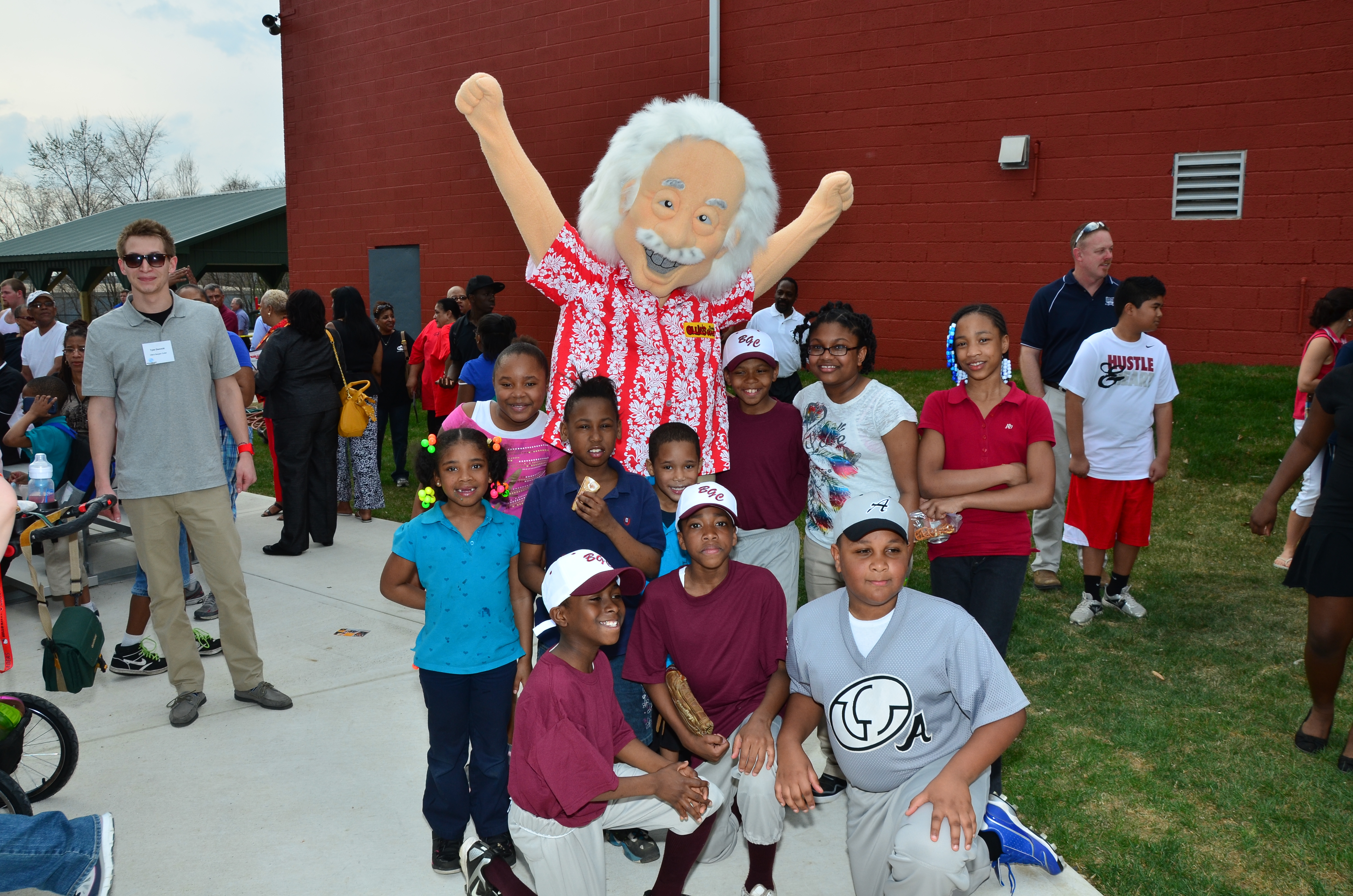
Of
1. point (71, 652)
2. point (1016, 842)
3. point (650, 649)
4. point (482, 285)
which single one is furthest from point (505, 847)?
point (482, 285)

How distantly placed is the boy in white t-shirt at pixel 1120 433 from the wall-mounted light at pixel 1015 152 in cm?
483

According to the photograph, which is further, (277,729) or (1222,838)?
(277,729)

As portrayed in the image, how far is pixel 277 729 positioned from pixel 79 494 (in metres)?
2.52

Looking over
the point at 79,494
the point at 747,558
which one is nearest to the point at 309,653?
the point at 79,494

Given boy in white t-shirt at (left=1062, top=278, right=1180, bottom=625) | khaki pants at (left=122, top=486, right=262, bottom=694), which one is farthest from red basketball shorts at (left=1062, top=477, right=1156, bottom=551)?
khaki pants at (left=122, top=486, right=262, bottom=694)

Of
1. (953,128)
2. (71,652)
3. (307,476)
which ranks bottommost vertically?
(71,652)

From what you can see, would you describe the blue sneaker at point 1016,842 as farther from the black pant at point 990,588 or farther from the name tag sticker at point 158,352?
the name tag sticker at point 158,352

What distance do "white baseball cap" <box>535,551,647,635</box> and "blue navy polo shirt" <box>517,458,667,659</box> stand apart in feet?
1.42

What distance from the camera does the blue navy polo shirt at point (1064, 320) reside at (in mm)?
5238

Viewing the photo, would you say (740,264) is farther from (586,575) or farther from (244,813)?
(244,813)

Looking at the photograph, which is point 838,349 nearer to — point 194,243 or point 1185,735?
point 1185,735

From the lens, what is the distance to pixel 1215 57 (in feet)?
27.6

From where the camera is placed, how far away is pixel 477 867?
8.87 ft

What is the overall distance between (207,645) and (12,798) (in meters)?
1.91
